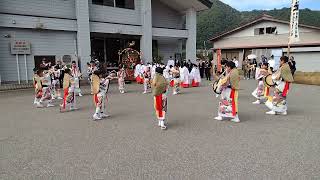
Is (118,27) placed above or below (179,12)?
below

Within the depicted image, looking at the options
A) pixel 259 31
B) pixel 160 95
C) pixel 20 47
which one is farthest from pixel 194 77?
pixel 259 31

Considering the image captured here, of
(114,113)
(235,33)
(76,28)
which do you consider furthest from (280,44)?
(114,113)

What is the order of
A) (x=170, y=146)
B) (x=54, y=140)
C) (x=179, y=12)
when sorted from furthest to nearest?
(x=179, y=12) < (x=54, y=140) < (x=170, y=146)

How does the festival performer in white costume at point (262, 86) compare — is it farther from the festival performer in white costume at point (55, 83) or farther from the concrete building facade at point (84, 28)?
the concrete building facade at point (84, 28)

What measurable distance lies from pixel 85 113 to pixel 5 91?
7.82m

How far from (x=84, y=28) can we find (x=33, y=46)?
318 cm

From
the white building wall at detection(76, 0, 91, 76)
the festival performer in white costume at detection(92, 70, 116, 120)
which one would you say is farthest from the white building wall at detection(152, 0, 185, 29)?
the festival performer in white costume at detection(92, 70, 116, 120)

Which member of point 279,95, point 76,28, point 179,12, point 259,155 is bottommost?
point 259,155

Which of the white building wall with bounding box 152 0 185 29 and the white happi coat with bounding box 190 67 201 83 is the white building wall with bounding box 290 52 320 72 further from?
the white happi coat with bounding box 190 67 201 83

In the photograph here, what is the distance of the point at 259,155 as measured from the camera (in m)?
Answer: 4.86

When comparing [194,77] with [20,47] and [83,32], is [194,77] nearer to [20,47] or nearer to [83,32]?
[83,32]

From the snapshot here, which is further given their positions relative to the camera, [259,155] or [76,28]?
[76,28]

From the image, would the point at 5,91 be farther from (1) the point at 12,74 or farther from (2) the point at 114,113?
(2) the point at 114,113

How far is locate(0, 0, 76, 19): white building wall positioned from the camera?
1515cm
